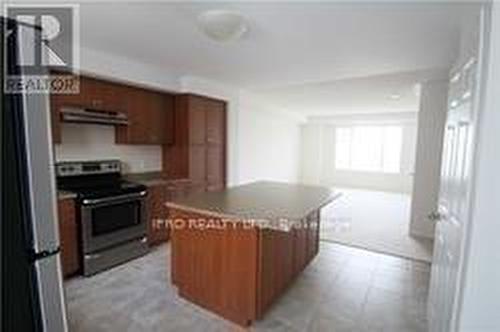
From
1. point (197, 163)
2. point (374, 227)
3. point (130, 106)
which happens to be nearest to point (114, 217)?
point (130, 106)

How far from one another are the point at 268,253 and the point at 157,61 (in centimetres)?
264

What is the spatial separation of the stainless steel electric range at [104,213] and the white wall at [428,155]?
3998mm

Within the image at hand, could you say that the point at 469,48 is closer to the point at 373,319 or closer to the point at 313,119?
the point at 373,319

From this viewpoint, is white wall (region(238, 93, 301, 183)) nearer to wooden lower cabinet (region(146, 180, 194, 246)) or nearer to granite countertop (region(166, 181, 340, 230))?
wooden lower cabinet (region(146, 180, 194, 246))

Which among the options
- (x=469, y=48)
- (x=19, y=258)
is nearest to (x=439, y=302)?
(x=469, y=48)

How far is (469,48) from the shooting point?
4.86 ft

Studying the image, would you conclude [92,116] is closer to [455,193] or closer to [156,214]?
[156,214]

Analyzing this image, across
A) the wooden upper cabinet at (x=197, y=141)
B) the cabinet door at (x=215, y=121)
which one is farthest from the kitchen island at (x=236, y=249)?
the cabinet door at (x=215, y=121)

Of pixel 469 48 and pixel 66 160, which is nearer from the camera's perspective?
pixel 469 48

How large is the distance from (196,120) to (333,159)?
6.68 m

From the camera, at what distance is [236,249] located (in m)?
2.15

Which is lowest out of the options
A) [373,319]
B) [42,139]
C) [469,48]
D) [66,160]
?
[373,319]

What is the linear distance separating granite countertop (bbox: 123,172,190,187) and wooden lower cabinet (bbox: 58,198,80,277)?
93cm

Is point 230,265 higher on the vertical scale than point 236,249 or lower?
lower
